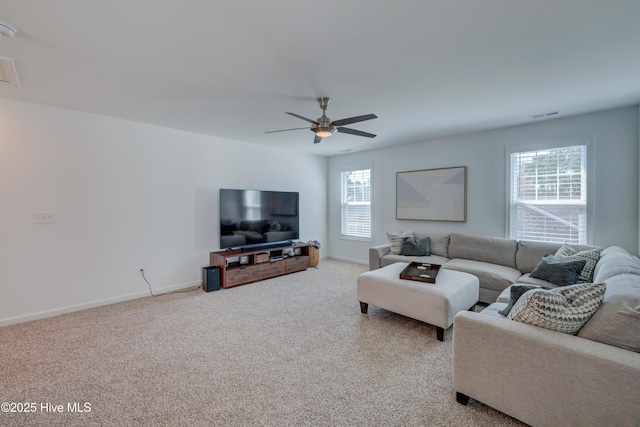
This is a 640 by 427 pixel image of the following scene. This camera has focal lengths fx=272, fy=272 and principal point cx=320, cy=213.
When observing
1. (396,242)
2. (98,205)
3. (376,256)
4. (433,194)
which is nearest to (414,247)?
(396,242)

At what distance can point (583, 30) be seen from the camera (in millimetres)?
1818

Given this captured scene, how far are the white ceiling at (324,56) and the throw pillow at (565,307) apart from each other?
167 centimetres

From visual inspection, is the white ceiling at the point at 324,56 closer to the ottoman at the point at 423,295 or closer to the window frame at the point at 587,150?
the window frame at the point at 587,150

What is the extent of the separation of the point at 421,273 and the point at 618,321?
5.56 ft

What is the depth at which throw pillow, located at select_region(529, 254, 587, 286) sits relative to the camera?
2820 mm

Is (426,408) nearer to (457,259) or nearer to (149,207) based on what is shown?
(457,259)

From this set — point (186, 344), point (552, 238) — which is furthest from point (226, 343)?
point (552, 238)

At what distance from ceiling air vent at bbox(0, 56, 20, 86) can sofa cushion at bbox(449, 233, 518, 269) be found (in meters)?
5.36

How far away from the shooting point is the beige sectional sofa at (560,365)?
51.2 inches

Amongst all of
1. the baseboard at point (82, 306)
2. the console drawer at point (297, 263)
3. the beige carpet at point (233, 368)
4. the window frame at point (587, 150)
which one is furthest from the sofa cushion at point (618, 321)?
the baseboard at point (82, 306)

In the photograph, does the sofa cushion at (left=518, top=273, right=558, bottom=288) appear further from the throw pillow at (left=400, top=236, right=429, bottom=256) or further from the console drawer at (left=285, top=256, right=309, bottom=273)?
the console drawer at (left=285, top=256, right=309, bottom=273)

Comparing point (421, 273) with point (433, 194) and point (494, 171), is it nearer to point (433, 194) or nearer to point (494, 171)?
point (433, 194)

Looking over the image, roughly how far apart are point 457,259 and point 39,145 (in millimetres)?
5620

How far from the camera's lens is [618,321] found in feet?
4.62
